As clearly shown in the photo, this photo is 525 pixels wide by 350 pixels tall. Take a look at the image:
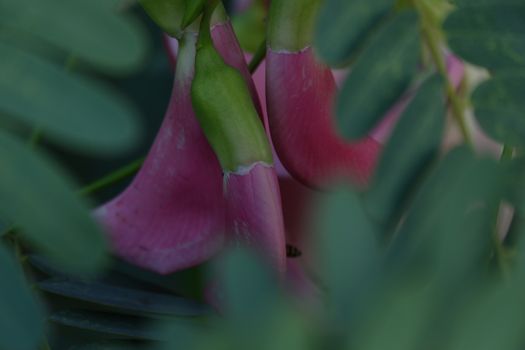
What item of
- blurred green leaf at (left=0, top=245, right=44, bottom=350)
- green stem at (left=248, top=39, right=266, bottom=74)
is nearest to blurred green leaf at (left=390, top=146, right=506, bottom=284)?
blurred green leaf at (left=0, top=245, right=44, bottom=350)

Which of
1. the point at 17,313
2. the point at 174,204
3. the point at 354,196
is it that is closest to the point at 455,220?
the point at 354,196

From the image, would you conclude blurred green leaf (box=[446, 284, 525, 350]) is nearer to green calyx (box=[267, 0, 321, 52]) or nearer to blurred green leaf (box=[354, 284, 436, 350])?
blurred green leaf (box=[354, 284, 436, 350])

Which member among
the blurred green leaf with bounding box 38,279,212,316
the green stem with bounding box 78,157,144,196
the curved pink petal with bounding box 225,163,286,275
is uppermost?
the curved pink petal with bounding box 225,163,286,275

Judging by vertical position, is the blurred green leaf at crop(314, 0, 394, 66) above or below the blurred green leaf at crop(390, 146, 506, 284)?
above

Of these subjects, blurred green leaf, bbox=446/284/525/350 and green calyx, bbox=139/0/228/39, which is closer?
blurred green leaf, bbox=446/284/525/350

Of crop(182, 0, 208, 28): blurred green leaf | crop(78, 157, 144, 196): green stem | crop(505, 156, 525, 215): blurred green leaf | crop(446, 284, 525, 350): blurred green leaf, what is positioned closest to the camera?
crop(446, 284, 525, 350): blurred green leaf

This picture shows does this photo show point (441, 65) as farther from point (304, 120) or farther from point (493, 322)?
point (493, 322)
